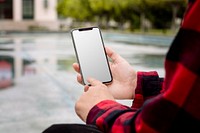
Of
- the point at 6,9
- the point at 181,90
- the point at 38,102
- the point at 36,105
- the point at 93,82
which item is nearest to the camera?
the point at 181,90

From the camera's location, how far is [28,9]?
4547 cm

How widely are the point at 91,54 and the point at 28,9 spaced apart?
4507 cm

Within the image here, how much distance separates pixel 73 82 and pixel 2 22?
3691cm

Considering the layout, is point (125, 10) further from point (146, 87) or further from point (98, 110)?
point (98, 110)

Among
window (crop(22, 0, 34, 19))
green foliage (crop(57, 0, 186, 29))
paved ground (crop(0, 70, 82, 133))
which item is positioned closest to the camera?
paved ground (crop(0, 70, 82, 133))

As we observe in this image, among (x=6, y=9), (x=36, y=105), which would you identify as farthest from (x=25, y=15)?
(x=36, y=105)

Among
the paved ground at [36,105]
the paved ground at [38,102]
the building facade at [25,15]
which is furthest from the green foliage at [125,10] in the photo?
the paved ground at [36,105]

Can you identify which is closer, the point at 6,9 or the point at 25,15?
the point at 6,9

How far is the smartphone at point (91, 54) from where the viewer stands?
1217 mm

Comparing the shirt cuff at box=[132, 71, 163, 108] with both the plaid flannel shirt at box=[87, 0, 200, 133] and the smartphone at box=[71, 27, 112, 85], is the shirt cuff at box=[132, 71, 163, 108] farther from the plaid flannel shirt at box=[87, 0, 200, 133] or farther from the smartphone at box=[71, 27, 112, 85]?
the plaid flannel shirt at box=[87, 0, 200, 133]

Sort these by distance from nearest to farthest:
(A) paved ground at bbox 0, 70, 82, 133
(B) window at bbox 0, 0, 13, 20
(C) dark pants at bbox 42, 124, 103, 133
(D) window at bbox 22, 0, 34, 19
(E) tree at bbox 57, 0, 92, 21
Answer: (C) dark pants at bbox 42, 124, 103, 133 < (A) paved ground at bbox 0, 70, 82, 133 < (E) tree at bbox 57, 0, 92, 21 < (B) window at bbox 0, 0, 13, 20 < (D) window at bbox 22, 0, 34, 19

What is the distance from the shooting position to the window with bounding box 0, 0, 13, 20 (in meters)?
44.6

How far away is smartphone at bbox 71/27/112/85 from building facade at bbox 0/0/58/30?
139 ft

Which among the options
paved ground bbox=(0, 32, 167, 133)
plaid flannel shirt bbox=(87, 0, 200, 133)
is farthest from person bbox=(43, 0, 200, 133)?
paved ground bbox=(0, 32, 167, 133)
